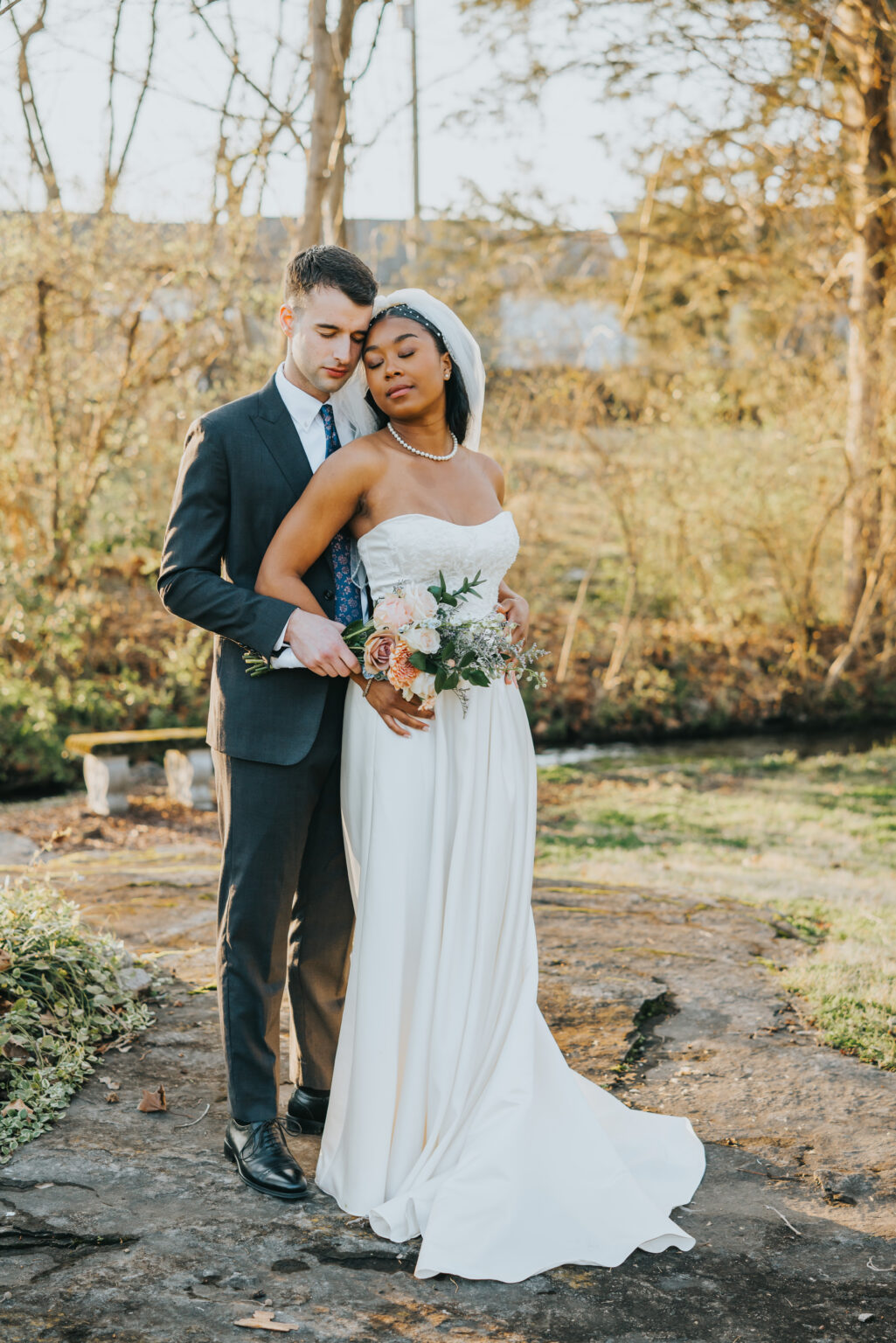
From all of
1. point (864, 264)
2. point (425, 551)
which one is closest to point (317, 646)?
point (425, 551)

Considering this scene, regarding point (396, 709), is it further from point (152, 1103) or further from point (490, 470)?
point (152, 1103)

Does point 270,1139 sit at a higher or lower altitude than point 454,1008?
lower

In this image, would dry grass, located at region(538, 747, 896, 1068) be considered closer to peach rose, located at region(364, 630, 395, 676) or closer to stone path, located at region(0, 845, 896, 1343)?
stone path, located at region(0, 845, 896, 1343)

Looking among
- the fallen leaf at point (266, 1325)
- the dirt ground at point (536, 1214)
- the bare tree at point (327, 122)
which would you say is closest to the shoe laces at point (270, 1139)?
the dirt ground at point (536, 1214)

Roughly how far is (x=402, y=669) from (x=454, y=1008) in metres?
0.85

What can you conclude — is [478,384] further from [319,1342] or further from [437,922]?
[319,1342]

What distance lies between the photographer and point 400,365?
2.88 meters

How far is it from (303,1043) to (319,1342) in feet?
3.46

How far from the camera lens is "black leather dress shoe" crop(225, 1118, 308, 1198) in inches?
109

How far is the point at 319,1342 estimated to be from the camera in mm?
2186

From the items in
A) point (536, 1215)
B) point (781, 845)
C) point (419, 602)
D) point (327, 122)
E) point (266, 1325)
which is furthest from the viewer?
point (781, 845)

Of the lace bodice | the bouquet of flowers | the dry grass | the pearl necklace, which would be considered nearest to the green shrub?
the bouquet of flowers

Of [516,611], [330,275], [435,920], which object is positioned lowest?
[435,920]

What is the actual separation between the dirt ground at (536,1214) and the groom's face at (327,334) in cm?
195
